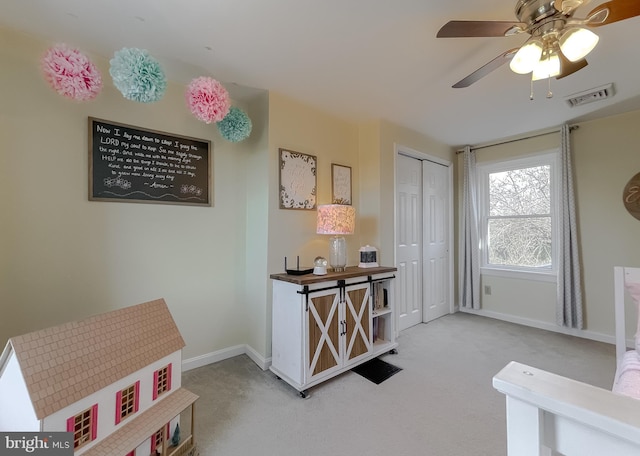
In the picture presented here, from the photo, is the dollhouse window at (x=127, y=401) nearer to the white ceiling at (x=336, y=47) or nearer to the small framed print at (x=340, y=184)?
the white ceiling at (x=336, y=47)

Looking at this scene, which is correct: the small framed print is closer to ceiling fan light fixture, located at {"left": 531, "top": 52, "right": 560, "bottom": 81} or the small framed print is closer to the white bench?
ceiling fan light fixture, located at {"left": 531, "top": 52, "right": 560, "bottom": 81}

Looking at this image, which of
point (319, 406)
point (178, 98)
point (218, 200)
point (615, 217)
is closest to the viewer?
point (319, 406)

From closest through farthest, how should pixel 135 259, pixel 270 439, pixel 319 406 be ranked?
pixel 270 439 < pixel 319 406 < pixel 135 259

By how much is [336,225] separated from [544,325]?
2.98 m

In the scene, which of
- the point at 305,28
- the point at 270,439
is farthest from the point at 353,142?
the point at 270,439

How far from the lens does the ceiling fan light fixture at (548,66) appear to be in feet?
4.61

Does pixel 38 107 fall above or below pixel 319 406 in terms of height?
above

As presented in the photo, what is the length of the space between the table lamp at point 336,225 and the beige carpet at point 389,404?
0.95 meters

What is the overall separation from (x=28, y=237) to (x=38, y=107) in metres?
0.83

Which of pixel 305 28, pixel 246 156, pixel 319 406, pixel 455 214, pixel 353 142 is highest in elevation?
pixel 305 28

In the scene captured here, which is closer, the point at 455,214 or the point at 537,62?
the point at 537,62

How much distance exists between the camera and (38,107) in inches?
67.2

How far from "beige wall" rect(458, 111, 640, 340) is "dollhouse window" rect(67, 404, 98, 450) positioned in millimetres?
4235

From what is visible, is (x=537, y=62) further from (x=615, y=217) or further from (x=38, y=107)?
(x=38, y=107)
